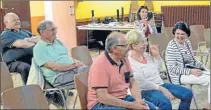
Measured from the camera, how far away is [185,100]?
3.19 meters

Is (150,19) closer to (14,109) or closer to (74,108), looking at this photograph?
(74,108)

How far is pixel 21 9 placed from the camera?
25.6 ft

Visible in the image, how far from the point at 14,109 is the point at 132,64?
3.89 ft

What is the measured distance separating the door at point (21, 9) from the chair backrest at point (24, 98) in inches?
225

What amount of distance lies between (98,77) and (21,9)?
5.79 meters

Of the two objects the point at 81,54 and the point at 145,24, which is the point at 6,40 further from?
the point at 145,24

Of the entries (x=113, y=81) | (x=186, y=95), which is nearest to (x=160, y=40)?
(x=186, y=95)

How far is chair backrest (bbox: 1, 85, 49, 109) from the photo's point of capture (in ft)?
7.09

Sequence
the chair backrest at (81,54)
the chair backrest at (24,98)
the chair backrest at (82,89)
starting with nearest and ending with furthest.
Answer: the chair backrest at (24,98) → the chair backrest at (82,89) → the chair backrest at (81,54)

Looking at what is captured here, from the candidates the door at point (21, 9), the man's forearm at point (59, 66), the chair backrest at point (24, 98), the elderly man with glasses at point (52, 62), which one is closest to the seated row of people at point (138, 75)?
the chair backrest at point (24, 98)

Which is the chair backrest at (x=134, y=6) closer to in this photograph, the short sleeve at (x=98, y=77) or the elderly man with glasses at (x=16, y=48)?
the elderly man with glasses at (x=16, y=48)

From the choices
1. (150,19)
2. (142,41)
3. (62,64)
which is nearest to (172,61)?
(142,41)

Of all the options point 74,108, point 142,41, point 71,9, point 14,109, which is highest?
point 71,9

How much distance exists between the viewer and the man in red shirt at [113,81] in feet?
8.11
